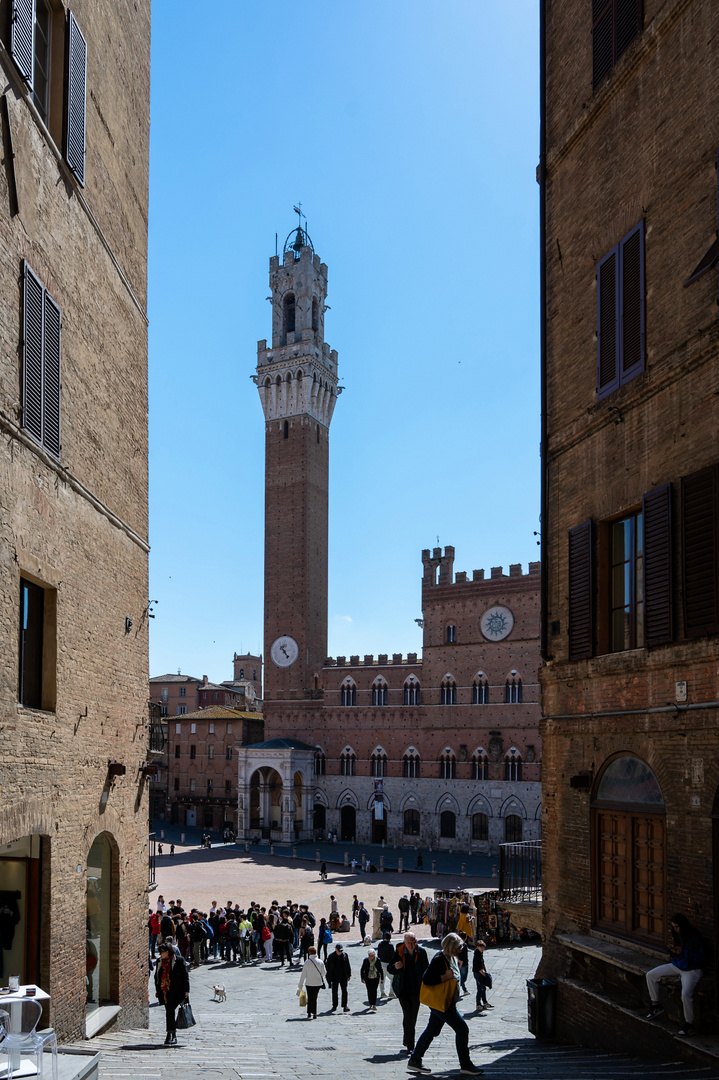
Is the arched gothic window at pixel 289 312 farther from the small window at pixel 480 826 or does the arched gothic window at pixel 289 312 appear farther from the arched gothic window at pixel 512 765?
the small window at pixel 480 826

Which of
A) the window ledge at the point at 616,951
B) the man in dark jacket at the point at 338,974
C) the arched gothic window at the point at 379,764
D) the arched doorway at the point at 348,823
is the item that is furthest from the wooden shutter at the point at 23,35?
the arched doorway at the point at 348,823

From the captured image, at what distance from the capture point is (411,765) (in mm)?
49844

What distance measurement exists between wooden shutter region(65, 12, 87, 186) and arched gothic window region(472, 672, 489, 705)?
4035cm

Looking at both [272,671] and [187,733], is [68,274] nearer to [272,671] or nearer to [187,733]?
[272,671]

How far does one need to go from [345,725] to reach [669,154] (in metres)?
45.8

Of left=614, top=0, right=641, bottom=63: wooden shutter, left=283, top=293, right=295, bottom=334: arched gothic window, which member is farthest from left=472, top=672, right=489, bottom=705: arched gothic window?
left=614, top=0, right=641, bottom=63: wooden shutter

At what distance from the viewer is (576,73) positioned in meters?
12.1

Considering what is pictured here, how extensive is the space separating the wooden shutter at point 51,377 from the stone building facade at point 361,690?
1524 inches

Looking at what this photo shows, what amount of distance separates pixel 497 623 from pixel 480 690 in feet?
12.1

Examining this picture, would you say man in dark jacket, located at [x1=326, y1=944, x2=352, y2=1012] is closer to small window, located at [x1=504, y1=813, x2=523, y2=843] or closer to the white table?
the white table

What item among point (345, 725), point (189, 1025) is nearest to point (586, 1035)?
point (189, 1025)

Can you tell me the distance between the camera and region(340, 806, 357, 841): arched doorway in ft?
169

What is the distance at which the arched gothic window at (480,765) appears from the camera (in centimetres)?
4694

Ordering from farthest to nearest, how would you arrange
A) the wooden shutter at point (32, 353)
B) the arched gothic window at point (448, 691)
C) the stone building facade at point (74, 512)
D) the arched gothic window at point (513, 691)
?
the arched gothic window at point (448, 691) < the arched gothic window at point (513, 691) < the wooden shutter at point (32, 353) < the stone building facade at point (74, 512)
